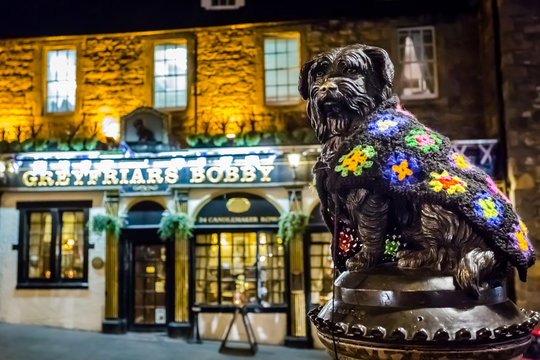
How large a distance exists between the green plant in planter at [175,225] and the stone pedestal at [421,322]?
991 centimetres

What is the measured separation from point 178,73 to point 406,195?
11.4 metres

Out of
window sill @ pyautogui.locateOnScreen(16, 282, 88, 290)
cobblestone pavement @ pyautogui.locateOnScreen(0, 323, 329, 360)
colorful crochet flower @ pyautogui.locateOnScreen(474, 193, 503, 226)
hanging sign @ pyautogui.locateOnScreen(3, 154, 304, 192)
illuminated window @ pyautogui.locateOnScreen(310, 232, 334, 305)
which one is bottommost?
cobblestone pavement @ pyautogui.locateOnScreen(0, 323, 329, 360)

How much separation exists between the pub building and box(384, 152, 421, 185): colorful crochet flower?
898cm

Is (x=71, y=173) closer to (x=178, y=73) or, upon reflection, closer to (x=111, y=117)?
(x=111, y=117)

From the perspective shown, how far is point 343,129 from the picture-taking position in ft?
7.79

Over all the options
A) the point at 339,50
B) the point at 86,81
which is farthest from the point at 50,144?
the point at 339,50

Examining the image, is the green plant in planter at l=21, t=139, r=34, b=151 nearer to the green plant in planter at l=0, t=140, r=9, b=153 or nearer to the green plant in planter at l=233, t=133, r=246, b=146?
the green plant in planter at l=0, t=140, r=9, b=153

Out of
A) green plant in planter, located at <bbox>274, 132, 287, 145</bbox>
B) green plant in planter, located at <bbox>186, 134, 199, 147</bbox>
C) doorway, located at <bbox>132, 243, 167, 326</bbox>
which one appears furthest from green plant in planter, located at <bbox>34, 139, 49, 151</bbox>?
green plant in planter, located at <bbox>274, 132, 287, 145</bbox>

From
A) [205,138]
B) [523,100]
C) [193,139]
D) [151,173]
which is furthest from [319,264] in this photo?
[523,100]

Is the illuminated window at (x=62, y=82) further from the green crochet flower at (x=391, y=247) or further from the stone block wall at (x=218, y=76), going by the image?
the green crochet flower at (x=391, y=247)

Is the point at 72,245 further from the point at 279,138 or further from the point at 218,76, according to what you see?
the point at 279,138

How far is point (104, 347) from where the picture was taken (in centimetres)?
1084

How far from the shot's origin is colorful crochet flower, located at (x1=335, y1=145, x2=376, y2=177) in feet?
7.03

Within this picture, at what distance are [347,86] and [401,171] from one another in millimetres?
469
